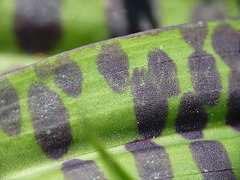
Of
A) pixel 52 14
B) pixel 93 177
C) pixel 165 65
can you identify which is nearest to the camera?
pixel 93 177

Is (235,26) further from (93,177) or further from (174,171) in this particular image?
(93,177)

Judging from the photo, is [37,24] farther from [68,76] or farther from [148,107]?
[148,107]

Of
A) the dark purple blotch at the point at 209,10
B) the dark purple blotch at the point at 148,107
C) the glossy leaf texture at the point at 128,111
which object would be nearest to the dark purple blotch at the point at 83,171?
the glossy leaf texture at the point at 128,111

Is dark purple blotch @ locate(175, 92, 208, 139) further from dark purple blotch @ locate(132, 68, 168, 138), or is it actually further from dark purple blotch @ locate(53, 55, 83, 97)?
dark purple blotch @ locate(53, 55, 83, 97)

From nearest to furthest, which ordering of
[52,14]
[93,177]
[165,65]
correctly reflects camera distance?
[93,177]
[165,65]
[52,14]

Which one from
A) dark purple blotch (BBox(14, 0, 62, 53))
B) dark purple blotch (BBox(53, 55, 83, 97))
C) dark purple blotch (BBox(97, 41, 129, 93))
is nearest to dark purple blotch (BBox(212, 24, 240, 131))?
dark purple blotch (BBox(97, 41, 129, 93))

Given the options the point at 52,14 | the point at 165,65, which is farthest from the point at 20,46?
the point at 165,65
